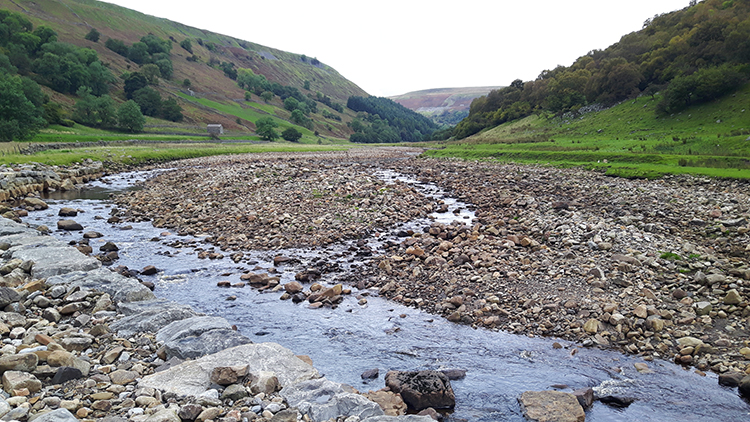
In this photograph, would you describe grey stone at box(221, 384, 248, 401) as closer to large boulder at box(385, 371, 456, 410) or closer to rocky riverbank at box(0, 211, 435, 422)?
rocky riverbank at box(0, 211, 435, 422)

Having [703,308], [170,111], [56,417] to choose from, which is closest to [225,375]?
[56,417]

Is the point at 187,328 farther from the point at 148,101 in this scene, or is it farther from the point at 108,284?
the point at 148,101

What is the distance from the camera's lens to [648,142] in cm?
4703

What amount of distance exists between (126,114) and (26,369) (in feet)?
321

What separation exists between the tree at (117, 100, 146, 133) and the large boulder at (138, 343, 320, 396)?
322 feet

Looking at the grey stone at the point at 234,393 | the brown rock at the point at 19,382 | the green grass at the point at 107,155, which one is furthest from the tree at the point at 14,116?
the grey stone at the point at 234,393

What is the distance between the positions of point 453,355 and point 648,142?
49.8m

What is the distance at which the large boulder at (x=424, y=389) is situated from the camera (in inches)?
289

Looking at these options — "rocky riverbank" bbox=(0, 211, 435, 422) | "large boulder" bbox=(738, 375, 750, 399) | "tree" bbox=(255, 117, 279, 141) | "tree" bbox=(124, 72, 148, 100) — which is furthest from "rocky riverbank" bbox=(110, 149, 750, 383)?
"tree" bbox=(124, 72, 148, 100)

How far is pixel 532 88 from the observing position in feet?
368

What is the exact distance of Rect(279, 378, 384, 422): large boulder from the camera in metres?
6.09

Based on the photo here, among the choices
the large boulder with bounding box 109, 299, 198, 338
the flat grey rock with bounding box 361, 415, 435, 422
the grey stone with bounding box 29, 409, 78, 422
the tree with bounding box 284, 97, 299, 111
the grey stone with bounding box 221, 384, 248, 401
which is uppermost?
the tree with bounding box 284, 97, 299, 111

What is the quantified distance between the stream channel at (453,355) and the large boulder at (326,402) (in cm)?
157

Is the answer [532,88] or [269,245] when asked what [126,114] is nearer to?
[269,245]
